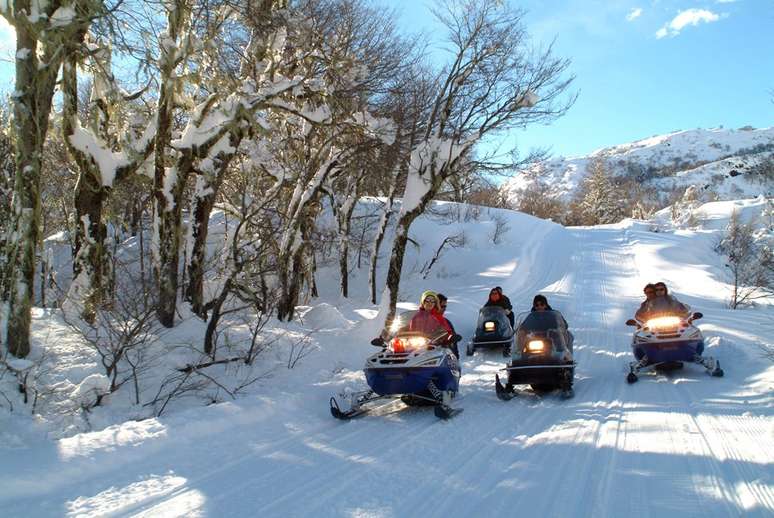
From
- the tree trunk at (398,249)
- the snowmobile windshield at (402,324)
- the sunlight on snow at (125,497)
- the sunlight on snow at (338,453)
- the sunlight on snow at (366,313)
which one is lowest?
the sunlight on snow at (338,453)

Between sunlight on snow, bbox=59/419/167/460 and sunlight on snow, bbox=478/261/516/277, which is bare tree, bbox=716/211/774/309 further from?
sunlight on snow, bbox=59/419/167/460

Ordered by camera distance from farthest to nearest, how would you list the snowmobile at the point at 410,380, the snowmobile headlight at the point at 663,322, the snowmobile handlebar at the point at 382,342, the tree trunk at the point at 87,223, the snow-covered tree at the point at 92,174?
the tree trunk at the point at 87,223 < the snow-covered tree at the point at 92,174 < the snowmobile headlight at the point at 663,322 < the snowmobile handlebar at the point at 382,342 < the snowmobile at the point at 410,380

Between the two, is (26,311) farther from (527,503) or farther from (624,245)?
(624,245)

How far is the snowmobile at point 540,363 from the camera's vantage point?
7809 millimetres

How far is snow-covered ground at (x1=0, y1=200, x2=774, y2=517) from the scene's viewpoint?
13.8 feet

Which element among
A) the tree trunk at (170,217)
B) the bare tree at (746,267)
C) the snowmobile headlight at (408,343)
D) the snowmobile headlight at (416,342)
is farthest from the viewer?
the bare tree at (746,267)

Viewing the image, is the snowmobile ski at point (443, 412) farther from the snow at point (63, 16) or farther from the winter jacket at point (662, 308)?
the snow at point (63, 16)

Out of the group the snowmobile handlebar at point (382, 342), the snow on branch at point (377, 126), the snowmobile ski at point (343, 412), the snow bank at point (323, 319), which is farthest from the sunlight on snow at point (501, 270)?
the snowmobile ski at point (343, 412)

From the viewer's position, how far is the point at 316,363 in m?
10.5

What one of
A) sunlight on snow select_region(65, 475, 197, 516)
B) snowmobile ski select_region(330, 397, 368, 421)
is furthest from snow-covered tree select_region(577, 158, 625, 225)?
sunlight on snow select_region(65, 475, 197, 516)

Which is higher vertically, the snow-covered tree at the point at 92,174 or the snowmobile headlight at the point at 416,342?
the snow-covered tree at the point at 92,174

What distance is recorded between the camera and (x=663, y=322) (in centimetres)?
906

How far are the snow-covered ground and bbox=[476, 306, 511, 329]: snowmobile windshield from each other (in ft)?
6.69

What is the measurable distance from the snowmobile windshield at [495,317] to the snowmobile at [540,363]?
12.3ft
